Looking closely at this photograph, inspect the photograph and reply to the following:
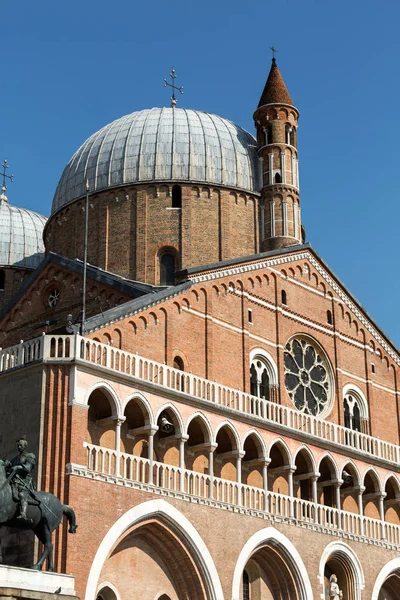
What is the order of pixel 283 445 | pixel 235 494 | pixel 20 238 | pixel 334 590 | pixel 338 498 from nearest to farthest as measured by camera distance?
pixel 235 494, pixel 283 445, pixel 334 590, pixel 338 498, pixel 20 238

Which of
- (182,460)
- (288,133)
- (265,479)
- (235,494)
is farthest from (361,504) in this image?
(288,133)

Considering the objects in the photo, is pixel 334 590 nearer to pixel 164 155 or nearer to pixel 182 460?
pixel 182 460

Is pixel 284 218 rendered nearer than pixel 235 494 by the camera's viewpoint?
No

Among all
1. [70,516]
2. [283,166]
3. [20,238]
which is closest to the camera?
[70,516]

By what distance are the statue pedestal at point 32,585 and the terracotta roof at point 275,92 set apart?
23.4m

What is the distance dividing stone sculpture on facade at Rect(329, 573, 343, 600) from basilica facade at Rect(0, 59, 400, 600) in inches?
2.0

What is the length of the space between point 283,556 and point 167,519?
15.5 feet

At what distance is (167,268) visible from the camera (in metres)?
38.2

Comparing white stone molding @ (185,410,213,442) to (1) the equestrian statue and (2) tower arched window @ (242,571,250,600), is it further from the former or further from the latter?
(1) the equestrian statue

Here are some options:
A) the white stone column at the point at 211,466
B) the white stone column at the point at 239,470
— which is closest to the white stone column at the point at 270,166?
the white stone column at the point at 239,470

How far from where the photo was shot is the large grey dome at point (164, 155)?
129 ft

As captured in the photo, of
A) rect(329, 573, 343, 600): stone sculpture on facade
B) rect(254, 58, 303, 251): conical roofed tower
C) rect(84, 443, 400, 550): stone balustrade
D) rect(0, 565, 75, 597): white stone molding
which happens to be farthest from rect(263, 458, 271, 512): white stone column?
rect(254, 58, 303, 251): conical roofed tower

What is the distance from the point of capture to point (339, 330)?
36625mm

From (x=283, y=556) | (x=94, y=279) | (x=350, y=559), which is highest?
(x=94, y=279)
